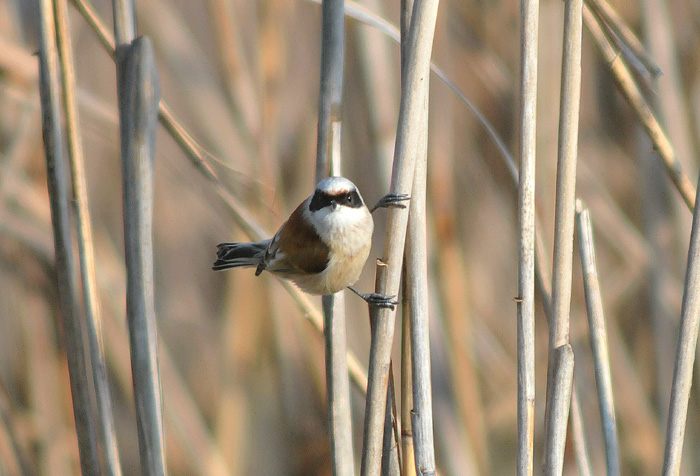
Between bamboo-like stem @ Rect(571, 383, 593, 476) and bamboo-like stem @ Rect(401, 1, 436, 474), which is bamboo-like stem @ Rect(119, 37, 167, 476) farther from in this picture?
bamboo-like stem @ Rect(571, 383, 593, 476)

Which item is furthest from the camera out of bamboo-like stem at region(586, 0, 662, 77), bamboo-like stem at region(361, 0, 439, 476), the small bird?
the small bird

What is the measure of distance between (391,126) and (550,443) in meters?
0.71

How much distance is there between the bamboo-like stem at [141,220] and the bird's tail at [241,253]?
445mm

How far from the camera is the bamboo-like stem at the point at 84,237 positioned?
0.88m

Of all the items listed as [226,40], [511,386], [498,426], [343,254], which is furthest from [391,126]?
[498,426]

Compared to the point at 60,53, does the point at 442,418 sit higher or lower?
lower

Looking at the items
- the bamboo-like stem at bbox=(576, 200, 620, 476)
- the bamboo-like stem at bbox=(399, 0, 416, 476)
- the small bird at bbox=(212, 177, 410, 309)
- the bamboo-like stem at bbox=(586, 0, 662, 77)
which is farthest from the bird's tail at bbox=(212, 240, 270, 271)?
the bamboo-like stem at bbox=(586, 0, 662, 77)

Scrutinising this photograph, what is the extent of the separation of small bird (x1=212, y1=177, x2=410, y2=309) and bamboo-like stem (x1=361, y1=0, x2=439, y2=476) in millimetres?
268

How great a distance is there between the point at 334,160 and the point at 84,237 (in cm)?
38

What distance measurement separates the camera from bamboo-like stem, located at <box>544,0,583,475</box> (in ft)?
2.72

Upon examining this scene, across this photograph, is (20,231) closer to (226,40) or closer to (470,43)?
(226,40)

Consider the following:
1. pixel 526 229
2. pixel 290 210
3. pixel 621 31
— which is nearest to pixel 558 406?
pixel 526 229

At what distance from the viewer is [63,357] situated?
1.51 m

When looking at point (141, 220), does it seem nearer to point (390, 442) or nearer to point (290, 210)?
point (390, 442)
